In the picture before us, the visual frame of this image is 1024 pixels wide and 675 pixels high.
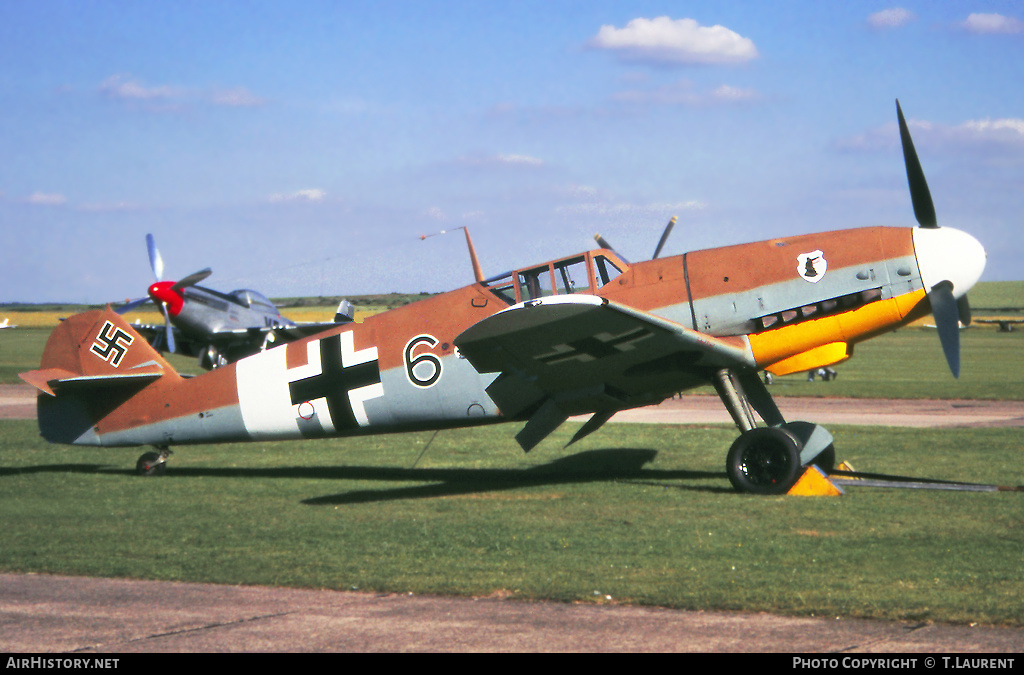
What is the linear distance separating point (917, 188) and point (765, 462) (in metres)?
3.57

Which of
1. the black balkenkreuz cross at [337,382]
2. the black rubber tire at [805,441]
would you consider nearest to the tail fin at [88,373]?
the black balkenkreuz cross at [337,382]

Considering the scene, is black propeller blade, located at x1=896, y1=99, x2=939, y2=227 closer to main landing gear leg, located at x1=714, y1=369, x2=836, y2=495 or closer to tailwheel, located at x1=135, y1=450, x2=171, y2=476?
main landing gear leg, located at x1=714, y1=369, x2=836, y2=495

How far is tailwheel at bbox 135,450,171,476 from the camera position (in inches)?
554

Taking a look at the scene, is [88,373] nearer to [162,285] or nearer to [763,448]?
[763,448]

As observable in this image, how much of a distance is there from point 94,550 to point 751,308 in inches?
285

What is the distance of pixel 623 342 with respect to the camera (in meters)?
10.6

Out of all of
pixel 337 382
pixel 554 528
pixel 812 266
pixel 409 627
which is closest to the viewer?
pixel 409 627

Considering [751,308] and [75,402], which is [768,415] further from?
[75,402]

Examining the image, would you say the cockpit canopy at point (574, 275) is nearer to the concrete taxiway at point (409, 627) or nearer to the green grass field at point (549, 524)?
the green grass field at point (549, 524)

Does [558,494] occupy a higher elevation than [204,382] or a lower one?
lower

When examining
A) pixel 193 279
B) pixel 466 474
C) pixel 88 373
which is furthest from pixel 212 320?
pixel 466 474

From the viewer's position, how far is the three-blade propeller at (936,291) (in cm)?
1061
